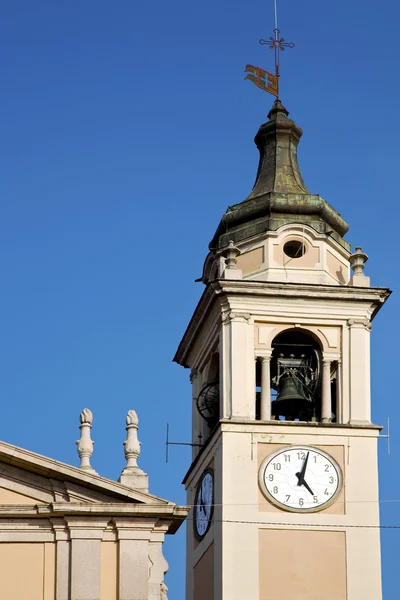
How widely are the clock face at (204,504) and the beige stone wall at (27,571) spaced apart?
8341mm

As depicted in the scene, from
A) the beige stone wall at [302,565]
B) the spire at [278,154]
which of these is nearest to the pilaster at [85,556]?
the beige stone wall at [302,565]

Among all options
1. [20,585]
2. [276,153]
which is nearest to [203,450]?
[276,153]

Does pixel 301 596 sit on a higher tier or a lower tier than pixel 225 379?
lower

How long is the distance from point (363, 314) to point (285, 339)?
1.69 meters

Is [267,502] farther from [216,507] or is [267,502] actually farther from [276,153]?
[276,153]

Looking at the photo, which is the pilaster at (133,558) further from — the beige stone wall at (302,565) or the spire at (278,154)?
the spire at (278,154)

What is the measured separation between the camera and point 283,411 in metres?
47.8

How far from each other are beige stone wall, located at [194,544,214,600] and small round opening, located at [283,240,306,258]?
21.3ft

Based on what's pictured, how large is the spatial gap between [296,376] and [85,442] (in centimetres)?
889

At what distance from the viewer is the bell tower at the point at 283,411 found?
45.5 metres

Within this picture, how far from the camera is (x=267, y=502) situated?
151 feet

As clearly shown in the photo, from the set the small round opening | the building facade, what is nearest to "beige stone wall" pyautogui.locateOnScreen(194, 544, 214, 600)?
the small round opening

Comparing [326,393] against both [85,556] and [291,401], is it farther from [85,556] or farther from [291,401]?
[85,556]

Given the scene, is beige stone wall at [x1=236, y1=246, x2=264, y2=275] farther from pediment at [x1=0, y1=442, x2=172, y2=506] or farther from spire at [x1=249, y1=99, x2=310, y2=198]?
pediment at [x1=0, y1=442, x2=172, y2=506]
